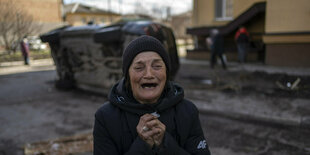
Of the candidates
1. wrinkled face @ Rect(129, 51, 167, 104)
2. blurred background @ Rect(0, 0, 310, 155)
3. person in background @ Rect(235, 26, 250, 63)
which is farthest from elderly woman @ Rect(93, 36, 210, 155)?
person in background @ Rect(235, 26, 250, 63)

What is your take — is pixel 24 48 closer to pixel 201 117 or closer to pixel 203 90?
pixel 203 90

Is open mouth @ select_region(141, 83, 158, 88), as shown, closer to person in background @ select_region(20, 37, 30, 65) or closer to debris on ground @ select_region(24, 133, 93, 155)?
debris on ground @ select_region(24, 133, 93, 155)

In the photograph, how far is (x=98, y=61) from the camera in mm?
6348

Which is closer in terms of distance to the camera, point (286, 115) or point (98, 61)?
point (286, 115)

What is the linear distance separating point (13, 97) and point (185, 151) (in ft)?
22.2

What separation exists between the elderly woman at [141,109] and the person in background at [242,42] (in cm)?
993

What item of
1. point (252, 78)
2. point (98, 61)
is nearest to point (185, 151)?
point (98, 61)

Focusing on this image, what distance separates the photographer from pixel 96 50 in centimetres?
627

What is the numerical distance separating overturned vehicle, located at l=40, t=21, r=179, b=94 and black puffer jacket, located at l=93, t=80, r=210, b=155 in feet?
12.7

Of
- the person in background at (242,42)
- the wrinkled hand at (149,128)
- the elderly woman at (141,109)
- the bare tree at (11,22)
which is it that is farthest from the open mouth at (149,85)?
the bare tree at (11,22)

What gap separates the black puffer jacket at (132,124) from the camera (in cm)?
146

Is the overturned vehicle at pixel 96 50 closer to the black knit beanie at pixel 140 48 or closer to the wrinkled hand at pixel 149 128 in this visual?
the black knit beanie at pixel 140 48

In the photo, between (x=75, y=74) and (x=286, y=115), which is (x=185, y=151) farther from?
(x=75, y=74)

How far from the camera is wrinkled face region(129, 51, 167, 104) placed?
1460 millimetres
